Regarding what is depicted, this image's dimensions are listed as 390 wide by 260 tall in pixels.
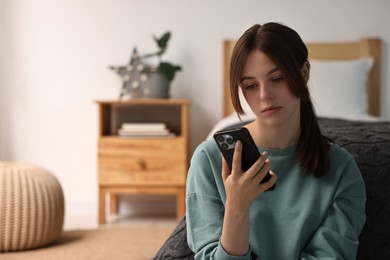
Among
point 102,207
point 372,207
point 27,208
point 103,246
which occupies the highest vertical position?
point 372,207

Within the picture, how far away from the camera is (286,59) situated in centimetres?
112

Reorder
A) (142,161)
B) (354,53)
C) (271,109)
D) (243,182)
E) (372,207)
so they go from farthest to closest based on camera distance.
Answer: (354,53) → (142,161) → (372,207) → (271,109) → (243,182)

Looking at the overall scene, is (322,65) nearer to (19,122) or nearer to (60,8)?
(60,8)

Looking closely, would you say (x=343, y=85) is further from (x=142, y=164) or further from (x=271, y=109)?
(x=271, y=109)

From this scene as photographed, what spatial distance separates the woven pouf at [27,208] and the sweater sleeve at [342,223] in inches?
49.1

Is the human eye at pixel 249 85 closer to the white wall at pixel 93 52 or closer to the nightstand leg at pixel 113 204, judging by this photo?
the white wall at pixel 93 52

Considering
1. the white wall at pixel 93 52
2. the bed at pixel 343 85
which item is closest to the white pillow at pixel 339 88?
the bed at pixel 343 85

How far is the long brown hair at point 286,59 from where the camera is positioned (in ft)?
3.67

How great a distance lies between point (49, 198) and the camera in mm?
2225

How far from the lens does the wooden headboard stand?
396cm

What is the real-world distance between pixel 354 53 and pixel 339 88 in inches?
19.6

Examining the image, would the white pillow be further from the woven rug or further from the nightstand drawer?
the woven rug

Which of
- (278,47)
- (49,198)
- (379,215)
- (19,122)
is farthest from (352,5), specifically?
(278,47)

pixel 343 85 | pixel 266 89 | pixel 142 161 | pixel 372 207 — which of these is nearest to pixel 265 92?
pixel 266 89
